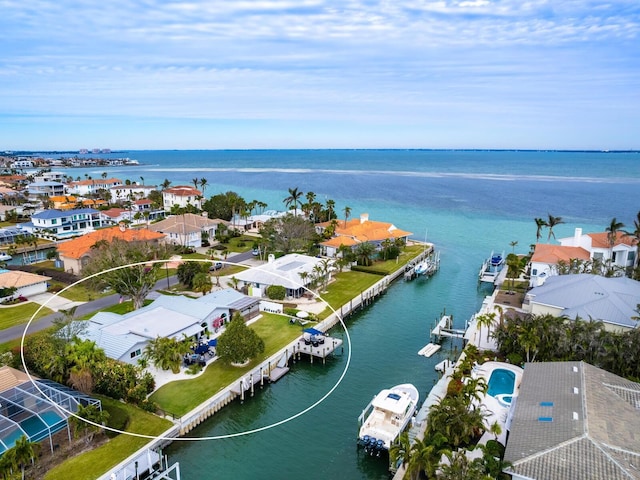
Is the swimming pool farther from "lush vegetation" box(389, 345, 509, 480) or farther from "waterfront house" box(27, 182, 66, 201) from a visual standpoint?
"waterfront house" box(27, 182, 66, 201)

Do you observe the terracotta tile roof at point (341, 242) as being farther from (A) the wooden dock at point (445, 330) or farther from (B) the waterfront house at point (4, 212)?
(B) the waterfront house at point (4, 212)

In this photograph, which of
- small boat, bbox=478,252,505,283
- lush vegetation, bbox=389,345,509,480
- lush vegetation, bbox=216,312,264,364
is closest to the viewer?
lush vegetation, bbox=389,345,509,480

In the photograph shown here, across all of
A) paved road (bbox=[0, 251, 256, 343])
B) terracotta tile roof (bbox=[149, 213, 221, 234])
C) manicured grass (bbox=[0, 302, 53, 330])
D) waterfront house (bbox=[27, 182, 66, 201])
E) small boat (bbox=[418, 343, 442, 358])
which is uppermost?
waterfront house (bbox=[27, 182, 66, 201])

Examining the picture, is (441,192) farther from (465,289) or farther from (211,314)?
(211,314)

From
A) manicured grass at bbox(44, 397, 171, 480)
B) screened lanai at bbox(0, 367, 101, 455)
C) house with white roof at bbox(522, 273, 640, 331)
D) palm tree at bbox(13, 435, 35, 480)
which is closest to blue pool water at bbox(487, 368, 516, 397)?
house with white roof at bbox(522, 273, 640, 331)

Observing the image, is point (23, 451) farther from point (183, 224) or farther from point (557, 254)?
point (183, 224)

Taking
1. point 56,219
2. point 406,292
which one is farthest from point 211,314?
point 56,219

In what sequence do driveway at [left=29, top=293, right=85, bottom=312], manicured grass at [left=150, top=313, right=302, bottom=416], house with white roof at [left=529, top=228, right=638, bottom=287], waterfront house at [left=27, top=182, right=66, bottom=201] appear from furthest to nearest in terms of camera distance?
waterfront house at [left=27, top=182, right=66, bottom=201] < house with white roof at [left=529, top=228, right=638, bottom=287] < driveway at [left=29, top=293, right=85, bottom=312] < manicured grass at [left=150, top=313, right=302, bottom=416]
